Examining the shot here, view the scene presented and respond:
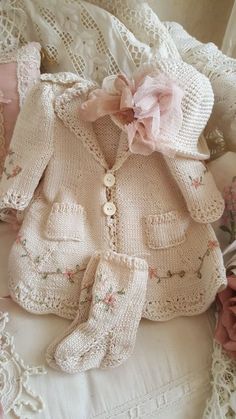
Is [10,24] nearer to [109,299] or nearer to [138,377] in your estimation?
[109,299]

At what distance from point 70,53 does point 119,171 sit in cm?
28

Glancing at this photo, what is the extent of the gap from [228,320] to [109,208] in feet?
0.91

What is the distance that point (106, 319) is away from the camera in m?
0.79

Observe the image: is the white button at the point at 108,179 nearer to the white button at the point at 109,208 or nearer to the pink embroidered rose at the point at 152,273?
the white button at the point at 109,208

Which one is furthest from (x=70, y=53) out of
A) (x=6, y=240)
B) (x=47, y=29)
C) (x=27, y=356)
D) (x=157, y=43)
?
(x=27, y=356)

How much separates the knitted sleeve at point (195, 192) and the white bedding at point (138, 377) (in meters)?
0.19

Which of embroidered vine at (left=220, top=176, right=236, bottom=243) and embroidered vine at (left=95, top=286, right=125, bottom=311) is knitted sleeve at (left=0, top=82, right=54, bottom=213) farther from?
embroidered vine at (left=220, top=176, right=236, bottom=243)

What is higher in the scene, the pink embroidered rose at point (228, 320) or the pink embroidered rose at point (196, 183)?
the pink embroidered rose at point (196, 183)

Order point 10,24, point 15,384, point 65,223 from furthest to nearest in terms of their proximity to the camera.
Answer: point 10,24, point 65,223, point 15,384

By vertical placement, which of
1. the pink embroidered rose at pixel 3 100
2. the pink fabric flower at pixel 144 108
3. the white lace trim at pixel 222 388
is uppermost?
the pink fabric flower at pixel 144 108

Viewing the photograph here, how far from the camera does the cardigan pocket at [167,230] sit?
861 mm

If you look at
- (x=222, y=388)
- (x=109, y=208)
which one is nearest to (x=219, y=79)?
(x=109, y=208)

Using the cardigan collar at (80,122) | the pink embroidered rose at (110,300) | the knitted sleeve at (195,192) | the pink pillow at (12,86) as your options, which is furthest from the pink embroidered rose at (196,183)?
the pink pillow at (12,86)

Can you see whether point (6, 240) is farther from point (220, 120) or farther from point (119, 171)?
point (220, 120)
